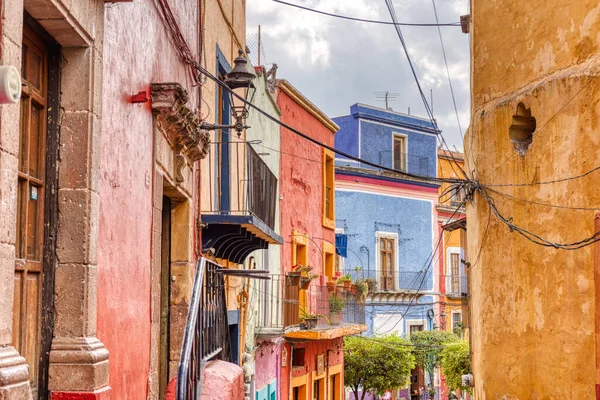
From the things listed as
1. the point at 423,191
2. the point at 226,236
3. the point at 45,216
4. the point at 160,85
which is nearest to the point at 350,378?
the point at 423,191

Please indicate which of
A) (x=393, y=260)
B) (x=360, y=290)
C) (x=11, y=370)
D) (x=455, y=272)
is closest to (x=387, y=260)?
(x=393, y=260)

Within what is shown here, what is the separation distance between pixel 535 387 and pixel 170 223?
4.17 metres

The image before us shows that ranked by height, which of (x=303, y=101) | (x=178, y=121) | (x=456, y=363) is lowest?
(x=456, y=363)

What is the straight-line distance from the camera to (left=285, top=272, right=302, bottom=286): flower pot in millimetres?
17122

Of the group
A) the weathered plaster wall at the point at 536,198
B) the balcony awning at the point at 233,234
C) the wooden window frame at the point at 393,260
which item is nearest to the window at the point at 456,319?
the wooden window frame at the point at 393,260

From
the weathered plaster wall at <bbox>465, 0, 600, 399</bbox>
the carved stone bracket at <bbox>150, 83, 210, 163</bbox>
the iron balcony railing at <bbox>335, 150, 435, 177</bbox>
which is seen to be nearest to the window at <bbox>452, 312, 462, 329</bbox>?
the iron balcony railing at <bbox>335, 150, 435, 177</bbox>

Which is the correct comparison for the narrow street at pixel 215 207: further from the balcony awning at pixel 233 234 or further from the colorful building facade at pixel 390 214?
the colorful building facade at pixel 390 214

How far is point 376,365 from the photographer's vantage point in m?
27.8

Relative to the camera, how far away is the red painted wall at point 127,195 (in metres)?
5.35

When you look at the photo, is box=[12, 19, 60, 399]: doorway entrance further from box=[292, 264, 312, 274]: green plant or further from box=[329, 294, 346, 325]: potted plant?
box=[329, 294, 346, 325]: potted plant

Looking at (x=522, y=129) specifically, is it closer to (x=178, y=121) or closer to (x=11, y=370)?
(x=178, y=121)

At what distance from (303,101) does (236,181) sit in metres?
7.34

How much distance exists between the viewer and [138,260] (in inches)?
250

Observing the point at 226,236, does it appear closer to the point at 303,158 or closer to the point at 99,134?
the point at 99,134
